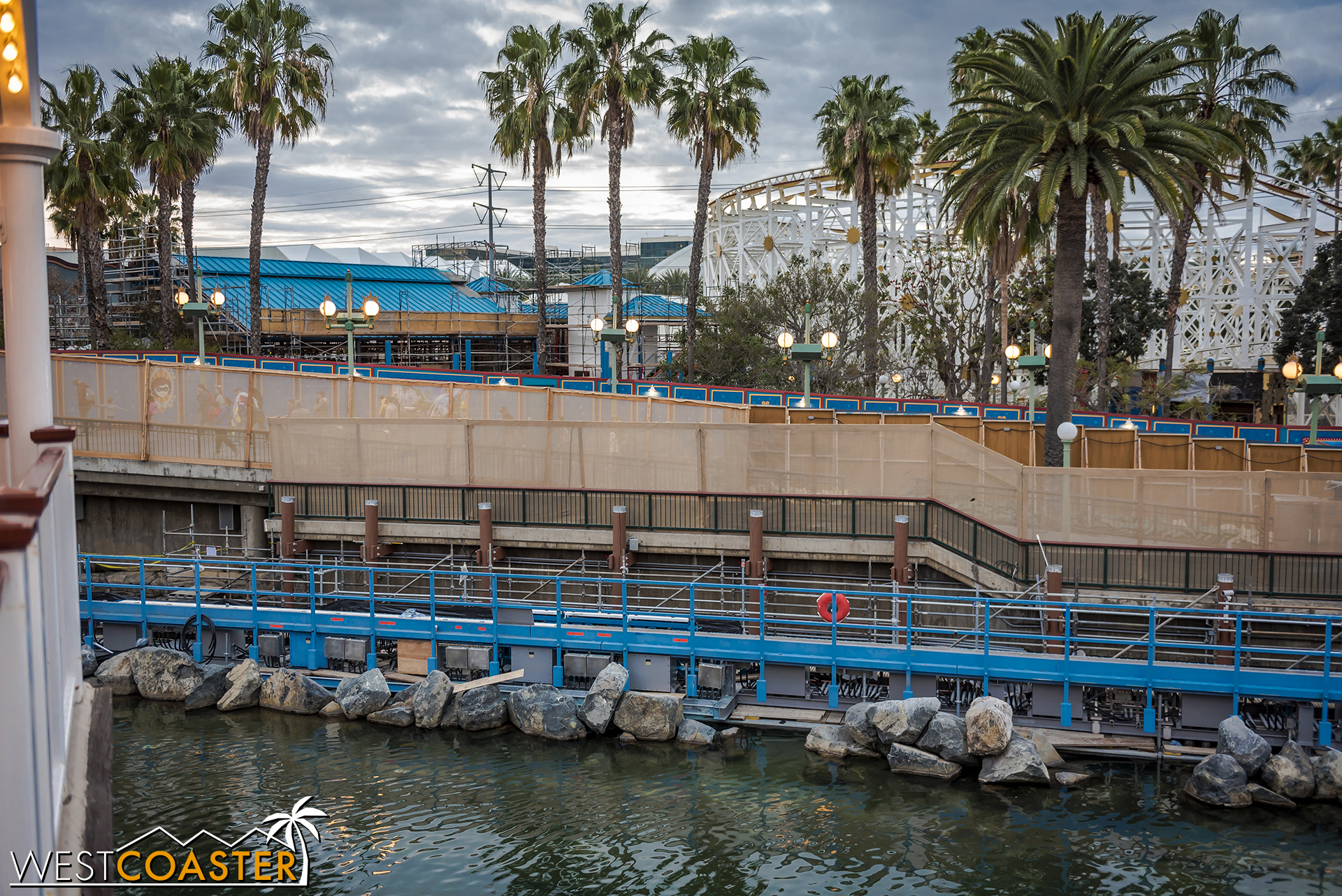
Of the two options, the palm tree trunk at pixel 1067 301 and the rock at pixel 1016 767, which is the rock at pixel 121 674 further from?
the palm tree trunk at pixel 1067 301

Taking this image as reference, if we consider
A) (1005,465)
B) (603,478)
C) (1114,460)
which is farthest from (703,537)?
(1114,460)

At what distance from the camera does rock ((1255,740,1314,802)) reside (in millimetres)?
15523

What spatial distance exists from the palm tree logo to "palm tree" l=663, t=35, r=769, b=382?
3202cm

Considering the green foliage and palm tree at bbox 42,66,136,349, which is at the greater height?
palm tree at bbox 42,66,136,349

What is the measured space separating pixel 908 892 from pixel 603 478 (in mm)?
13800

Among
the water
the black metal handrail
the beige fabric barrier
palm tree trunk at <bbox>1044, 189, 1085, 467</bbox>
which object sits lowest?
the water

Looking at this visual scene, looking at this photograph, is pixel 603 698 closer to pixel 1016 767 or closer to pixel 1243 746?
pixel 1016 767

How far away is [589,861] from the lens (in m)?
14.4

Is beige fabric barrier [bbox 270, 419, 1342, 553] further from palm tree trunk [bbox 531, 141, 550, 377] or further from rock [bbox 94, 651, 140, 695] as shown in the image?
palm tree trunk [bbox 531, 141, 550, 377]

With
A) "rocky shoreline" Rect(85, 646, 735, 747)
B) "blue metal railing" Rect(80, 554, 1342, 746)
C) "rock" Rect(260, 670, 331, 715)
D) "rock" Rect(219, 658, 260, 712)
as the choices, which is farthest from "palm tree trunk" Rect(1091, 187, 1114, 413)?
"rock" Rect(219, 658, 260, 712)

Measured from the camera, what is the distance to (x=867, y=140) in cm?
4484

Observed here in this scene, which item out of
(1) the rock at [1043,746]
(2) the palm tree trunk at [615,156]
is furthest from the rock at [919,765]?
(2) the palm tree trunk at [615,156]

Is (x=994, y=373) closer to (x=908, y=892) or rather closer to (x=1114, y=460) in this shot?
(x=1114, y=460)

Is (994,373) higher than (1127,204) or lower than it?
lower
